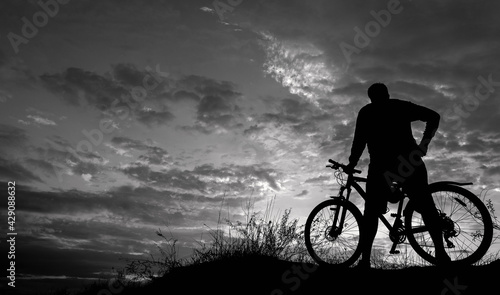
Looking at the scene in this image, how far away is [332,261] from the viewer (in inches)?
273

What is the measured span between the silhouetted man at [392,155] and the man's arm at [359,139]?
0.02 metres

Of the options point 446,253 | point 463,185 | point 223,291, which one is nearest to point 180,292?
point 223,291

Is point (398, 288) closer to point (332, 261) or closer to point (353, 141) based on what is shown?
point (332, 261)

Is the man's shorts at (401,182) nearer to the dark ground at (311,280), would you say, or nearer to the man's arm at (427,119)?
the man's arm at (427,119)

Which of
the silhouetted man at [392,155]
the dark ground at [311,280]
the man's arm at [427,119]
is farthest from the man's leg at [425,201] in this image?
the dark ground at [311,280]

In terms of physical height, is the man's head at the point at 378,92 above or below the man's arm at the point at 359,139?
above

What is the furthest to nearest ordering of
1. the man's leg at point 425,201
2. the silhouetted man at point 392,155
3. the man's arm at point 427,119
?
the man's arm at point 427,119, the silhouetted man at point 392,155, the man's leg at point 425,201

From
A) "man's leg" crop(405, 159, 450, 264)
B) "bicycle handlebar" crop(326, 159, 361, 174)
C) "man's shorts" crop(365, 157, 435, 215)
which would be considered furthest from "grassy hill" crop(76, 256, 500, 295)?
"bicycle handlebar" crop(326, 159, 361, 174)

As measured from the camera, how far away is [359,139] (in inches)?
253

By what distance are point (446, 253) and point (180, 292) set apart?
4246 millimetres

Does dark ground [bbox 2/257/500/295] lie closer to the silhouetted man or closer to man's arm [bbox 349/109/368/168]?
the silhouetted man

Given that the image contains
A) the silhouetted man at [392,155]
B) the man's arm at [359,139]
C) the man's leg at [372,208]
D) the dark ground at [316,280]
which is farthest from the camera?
the man's arm at [359,139]

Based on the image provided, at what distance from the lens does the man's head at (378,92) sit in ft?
20.4

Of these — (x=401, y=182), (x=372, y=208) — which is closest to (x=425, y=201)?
(x=401, y=182)
